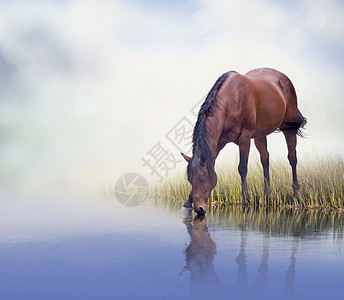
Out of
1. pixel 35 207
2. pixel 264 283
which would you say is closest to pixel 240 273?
pixel 264 283

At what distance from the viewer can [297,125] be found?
887 cm

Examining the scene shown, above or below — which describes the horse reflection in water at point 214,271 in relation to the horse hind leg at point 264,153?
below

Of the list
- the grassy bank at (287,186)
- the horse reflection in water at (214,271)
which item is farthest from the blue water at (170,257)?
the grassy bank at (287,186)

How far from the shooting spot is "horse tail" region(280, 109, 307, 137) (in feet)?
29.0

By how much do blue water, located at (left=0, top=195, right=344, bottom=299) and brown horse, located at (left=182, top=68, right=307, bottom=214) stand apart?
64 centimetres

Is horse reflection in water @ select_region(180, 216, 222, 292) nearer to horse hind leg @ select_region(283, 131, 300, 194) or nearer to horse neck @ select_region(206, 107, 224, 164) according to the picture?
horse neck @ select_region(206, 107, 224, 164)

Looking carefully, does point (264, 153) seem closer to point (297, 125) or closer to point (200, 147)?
point (297, 125)

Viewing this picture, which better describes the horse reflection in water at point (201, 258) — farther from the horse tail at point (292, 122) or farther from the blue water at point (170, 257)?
the horse tail at point (292, 122)

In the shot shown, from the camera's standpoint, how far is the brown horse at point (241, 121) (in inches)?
228

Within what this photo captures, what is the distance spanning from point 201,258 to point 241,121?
3.84 meters

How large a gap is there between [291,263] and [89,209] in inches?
178

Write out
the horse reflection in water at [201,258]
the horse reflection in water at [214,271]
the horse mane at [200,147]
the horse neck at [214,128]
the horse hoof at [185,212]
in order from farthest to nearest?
the horse hoof at [185,212]
the horse neck at [214,128]
the horse mane at [200,147]
the horse reflection in water at [201,258]
the horse reflection in water at [214,271]

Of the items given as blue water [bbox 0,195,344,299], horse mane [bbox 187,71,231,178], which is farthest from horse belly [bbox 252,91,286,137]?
blue water [bbox 0,195,344,299]

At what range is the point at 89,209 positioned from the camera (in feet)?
23.6
